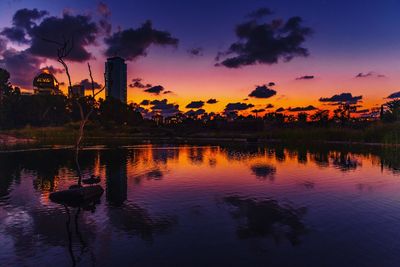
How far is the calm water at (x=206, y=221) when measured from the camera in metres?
13.9

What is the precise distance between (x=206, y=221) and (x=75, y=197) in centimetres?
894

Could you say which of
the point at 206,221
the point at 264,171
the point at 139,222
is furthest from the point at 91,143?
the point at 206,221

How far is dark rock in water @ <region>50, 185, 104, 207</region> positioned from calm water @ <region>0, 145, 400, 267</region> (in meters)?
0.66

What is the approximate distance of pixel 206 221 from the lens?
18.7 meters

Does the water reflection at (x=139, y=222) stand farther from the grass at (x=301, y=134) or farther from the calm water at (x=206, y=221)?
the grass at (x=301, y=134)

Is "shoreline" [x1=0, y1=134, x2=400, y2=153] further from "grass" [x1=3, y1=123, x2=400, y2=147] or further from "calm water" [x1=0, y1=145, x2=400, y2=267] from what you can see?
"calm water" [x1=0, y1=145, x2=400, y2=267]

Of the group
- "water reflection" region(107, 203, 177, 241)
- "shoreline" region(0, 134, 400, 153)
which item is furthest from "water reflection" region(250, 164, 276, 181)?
"shoreline" region(0, 134, 400, 153)

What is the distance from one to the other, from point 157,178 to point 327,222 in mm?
17412

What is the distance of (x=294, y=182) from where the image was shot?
30.9 metres

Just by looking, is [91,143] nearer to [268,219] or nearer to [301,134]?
[301,134]

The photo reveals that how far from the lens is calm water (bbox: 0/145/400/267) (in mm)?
13922

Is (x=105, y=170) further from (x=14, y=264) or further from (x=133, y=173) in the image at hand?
(x=14, y=264)

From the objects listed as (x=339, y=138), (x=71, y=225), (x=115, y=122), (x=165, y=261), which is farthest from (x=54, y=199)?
(x=115, y=122)

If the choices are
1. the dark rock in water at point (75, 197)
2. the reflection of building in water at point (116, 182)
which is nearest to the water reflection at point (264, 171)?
the reflection of building in water at point (116, 182)
